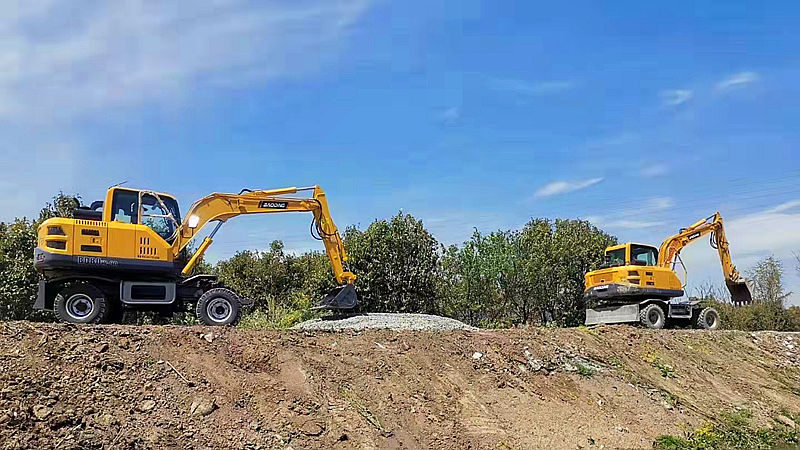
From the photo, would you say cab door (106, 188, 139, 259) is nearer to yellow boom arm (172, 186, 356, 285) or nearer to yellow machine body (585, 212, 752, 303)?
yellow boom arm (172, 186, 356, 285)

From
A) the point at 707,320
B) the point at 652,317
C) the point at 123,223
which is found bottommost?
the point at 707,320

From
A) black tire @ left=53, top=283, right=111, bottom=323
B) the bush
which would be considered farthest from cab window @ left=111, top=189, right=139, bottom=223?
the bush

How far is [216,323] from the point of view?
14.8 metres

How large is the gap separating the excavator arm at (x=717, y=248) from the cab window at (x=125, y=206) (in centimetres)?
1678

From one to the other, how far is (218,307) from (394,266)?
13973 millimetres

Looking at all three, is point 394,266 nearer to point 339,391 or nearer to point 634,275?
point 634,275

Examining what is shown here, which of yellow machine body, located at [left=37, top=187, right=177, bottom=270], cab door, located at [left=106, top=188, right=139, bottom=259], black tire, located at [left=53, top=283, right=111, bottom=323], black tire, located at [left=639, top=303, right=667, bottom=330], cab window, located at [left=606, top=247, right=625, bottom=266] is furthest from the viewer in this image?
cab window, located at [left=606, top=247, right=625, bottom=266]

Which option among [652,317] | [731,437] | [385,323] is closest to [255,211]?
[385,323]

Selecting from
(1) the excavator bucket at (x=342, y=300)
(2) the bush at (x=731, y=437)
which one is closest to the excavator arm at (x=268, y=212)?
(1) the excavator bucket at (x=342, y=300)

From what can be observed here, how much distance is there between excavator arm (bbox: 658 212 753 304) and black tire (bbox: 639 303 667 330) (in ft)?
5.68

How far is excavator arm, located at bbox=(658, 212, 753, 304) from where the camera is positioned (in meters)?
23.6

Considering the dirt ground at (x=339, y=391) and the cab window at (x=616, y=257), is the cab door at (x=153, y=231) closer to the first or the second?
the dirt ground at (x=339, y=391)

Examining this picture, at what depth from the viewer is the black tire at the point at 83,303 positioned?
13.8 meters

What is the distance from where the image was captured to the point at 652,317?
22516mm
